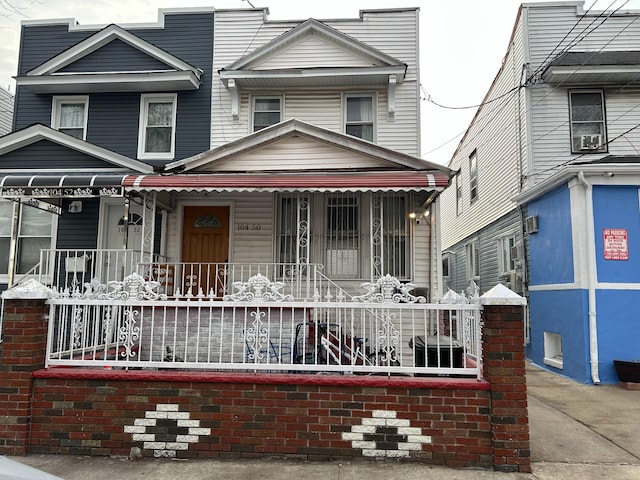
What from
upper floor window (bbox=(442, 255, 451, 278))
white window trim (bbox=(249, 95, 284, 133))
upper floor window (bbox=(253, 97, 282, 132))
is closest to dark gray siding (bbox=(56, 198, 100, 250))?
white window trim (bbox=(249, 95, 284, 133))

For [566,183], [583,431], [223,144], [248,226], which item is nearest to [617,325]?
[566,183]

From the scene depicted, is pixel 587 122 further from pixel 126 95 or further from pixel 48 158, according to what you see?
pixel 48 158

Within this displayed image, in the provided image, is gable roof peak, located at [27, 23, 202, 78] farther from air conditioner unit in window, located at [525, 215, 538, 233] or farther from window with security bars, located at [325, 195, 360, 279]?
air conditioner unit in window, located at [525, 215, 538, 233]

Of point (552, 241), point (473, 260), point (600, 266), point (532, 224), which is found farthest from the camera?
point (473, 260)

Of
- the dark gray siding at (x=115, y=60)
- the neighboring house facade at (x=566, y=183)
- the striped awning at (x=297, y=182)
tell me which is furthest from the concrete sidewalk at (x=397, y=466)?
the dark gray siding at (x=115, y=60)

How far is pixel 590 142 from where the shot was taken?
452 inches

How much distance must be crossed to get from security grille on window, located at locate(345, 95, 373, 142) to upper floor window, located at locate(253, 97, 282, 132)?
156 centimetres

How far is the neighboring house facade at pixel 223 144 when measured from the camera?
8.59 meters

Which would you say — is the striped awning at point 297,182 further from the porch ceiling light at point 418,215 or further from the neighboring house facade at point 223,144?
the porch ceiling light at point 418,215

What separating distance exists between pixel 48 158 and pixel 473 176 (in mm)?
13473

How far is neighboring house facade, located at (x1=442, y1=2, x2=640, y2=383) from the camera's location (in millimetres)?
8586

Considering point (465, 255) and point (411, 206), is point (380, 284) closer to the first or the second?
point (411, 206)

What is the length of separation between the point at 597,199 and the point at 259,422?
7.74 meters

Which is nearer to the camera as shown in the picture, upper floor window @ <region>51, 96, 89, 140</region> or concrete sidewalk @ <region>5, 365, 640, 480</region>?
concrete sidewalk @ <region>5, 365, 640, 480</region>
